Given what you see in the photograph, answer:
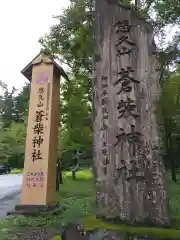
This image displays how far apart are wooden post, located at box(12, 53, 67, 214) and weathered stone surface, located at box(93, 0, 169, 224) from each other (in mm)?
3830

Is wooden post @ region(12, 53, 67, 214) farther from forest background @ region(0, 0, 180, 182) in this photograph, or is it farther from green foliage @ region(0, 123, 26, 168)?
green foliage @ region(0, 123, 26, 168)

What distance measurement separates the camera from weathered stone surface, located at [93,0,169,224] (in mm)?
3672

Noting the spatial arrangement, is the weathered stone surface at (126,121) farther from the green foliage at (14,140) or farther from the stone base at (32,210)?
the green foliage at (14,140)

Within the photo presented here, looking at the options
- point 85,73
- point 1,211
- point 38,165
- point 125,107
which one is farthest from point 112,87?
point 85,73

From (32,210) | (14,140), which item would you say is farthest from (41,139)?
(14,140)

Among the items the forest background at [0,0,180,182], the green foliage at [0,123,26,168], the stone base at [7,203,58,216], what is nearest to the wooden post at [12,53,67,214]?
the stone base at [7,203,58,216]

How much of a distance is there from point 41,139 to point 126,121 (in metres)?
4.27

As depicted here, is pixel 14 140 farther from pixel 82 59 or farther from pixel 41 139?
pixel 41 139

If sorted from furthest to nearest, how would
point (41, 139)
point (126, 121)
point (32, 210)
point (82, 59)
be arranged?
point (82, 59), point (41, 139), point (32, 210), point (126, 121)

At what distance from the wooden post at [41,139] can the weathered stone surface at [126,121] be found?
3.83 meters

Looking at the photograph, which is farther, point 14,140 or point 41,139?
point 14,140

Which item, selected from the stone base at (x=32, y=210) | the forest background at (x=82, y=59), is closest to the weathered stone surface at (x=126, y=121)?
the stone base at (x=32, y=210)

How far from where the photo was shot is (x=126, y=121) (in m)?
3.97

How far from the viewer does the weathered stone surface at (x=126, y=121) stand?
367 centimetres
